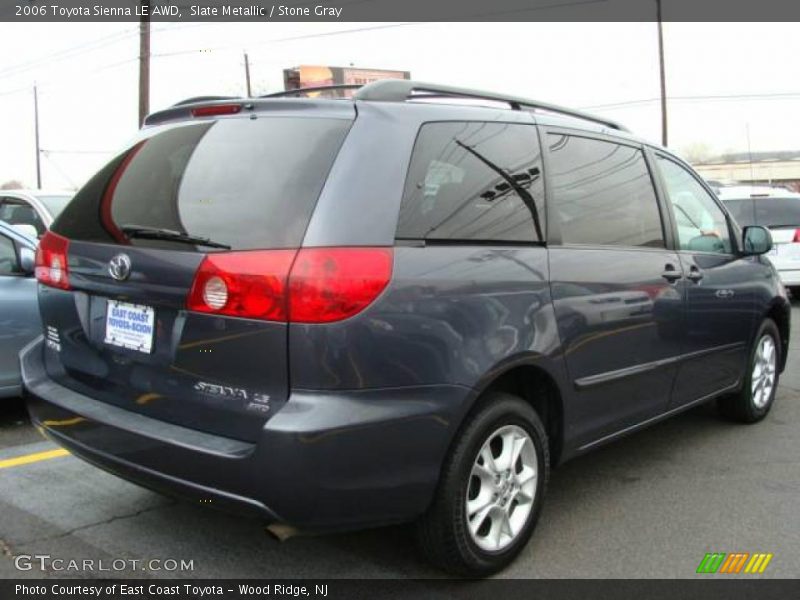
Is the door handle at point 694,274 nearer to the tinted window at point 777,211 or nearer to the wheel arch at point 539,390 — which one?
the wheel arch at point 539,390

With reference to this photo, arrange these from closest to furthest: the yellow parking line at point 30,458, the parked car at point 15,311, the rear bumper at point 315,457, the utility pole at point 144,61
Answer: the rear bumper at point 315,457, the yellow parking line at point 30,458, the parked car at point 15,311, the utility pole at point 144,61

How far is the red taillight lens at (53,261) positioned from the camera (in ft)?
10.1

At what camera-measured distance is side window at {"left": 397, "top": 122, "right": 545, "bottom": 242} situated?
8.89ft

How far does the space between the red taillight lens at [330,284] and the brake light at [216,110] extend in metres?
0.80

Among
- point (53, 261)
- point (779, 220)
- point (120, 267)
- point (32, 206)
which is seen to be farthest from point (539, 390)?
point (779, 220)

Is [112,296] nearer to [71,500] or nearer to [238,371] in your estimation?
[238,371]

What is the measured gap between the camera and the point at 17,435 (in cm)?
485

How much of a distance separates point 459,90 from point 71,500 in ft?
8.75

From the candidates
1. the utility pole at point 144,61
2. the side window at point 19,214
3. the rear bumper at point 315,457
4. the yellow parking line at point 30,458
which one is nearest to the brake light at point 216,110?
the rear bumper at point 315,457

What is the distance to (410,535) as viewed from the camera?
325 centimetres

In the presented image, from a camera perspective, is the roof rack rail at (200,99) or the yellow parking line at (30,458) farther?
the yellow parking line at (30,458)

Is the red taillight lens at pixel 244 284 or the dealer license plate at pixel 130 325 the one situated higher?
the red taillight lens at pixel 244 284

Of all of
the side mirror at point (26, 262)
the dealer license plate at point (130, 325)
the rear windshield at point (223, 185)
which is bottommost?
the dealer license plate at point (130, 325)
